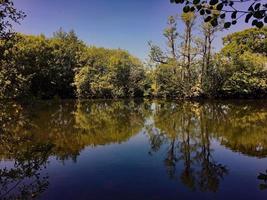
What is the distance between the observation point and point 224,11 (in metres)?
2.48

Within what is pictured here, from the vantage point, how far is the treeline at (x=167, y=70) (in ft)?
133

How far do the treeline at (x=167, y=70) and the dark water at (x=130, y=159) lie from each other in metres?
18.5

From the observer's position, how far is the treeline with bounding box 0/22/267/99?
40.5 m

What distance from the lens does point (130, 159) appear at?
36.4 ft

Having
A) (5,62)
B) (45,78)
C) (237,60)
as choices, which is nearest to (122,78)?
(45,78)

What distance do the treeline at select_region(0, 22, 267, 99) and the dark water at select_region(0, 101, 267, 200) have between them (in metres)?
18.5

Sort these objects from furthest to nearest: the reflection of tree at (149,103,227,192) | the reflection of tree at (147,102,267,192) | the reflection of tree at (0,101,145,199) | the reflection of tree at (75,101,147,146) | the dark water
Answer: the reflection of tree at (75,101,147,146) → the reflection of tree at (147,102,267,192) → the reflection of tree at (149,103,227,192) → the dark water → the reflection of tree at (0,101,145,199)

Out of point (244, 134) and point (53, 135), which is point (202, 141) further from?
point (53, 135)

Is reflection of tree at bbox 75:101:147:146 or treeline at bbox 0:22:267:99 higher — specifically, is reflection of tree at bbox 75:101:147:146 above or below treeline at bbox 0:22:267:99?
below

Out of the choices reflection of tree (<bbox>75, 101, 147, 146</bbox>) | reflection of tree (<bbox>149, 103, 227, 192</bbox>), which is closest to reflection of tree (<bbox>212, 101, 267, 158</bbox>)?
reflection of tree (<bbox>149, 103, 227, 192</bbox>)

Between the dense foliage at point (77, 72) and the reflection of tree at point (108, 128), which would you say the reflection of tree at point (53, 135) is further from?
the dense foliage at point (77, 72)

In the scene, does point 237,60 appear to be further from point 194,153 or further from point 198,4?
point 198,4

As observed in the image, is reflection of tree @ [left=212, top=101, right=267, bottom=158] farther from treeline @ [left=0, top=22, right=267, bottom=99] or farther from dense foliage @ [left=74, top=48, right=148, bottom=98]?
dense foliage @ [left=74, top=48, right=148, bottom=98]

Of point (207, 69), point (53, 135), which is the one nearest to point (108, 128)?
point (53, 135)
